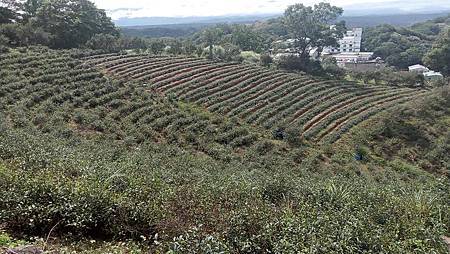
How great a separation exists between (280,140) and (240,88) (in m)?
9.50

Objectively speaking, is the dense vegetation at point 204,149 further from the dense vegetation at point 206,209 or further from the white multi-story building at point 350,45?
the white multi-story building at point 350,45

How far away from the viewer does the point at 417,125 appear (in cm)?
2886

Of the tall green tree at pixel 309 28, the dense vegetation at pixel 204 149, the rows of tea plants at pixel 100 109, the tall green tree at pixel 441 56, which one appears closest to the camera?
the dense vegetation at pixel 204 149

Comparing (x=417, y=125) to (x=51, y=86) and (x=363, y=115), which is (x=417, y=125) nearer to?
(x=363, y=115)

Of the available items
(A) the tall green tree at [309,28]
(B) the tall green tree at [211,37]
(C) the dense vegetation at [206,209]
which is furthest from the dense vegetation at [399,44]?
(C) the dense vegetation at [206,209]

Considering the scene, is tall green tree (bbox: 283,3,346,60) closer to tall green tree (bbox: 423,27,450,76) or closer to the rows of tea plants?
tall green tree (bbox: 423,27,450,76)

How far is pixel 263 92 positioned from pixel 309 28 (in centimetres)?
2837

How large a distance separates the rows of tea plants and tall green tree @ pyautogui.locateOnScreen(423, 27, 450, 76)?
38276mm

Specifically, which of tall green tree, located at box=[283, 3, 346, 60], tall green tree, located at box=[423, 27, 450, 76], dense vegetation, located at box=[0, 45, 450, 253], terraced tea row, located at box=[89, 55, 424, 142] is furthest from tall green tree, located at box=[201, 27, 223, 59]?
dense vegetation, located at box=[0, 45, 450, 253]

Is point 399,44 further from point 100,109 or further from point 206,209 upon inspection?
point 206,209

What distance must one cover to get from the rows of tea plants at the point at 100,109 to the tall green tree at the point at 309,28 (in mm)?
34000

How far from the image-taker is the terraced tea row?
27891mm

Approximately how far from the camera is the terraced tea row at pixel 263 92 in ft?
91.5

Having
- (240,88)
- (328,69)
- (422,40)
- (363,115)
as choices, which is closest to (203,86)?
(240,88)
